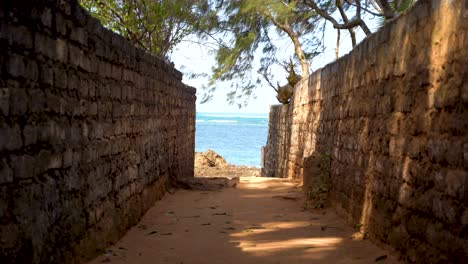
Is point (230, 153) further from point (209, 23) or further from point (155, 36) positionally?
point (155, 36)

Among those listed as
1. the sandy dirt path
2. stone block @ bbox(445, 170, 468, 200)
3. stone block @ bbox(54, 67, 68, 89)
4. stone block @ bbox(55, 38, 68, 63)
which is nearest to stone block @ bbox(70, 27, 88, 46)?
stone block @ bbox(55, 38, 68, 63)

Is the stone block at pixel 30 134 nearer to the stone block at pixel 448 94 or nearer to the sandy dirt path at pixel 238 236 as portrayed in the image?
the sandy dirt path at pixel 238 236

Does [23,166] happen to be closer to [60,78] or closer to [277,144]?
[60,78]

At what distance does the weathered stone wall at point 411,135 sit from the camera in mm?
3561

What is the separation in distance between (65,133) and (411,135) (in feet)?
8.76

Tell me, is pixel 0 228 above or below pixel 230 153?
above

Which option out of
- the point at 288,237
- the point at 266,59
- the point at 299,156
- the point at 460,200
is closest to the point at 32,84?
the point at 460,200

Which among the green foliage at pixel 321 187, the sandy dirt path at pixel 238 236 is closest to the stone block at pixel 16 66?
the sandy dirt path at pixel 238 236

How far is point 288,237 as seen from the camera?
19.4 ft

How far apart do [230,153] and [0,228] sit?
143ft

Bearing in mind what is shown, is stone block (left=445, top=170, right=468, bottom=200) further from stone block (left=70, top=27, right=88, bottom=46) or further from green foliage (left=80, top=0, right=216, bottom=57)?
green foliage (left=80, top=0, right=216, bottom=57)

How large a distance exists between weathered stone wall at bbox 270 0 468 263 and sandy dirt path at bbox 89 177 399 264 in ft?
1.14

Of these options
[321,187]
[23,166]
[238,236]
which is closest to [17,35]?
[23,166]

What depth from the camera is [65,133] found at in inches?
155
